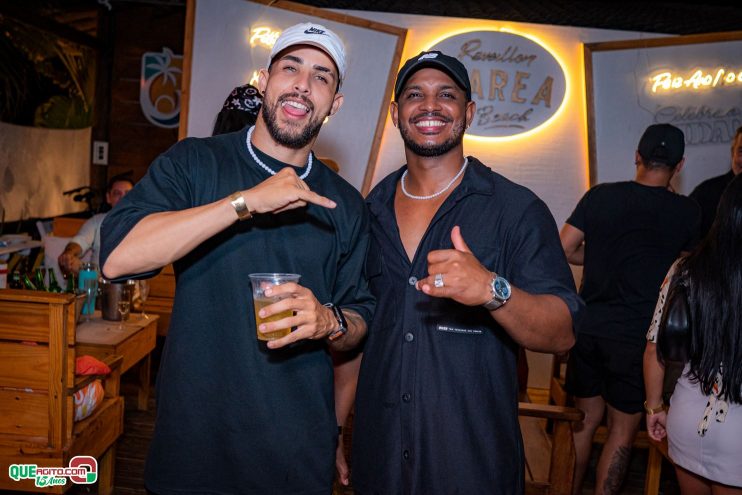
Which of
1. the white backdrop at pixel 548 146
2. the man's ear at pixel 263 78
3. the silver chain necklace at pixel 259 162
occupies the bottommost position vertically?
the silver chain necklace at pixel 259 162

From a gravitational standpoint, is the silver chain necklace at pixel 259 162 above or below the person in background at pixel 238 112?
below

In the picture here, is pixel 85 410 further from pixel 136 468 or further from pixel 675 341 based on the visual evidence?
pixel 675 341

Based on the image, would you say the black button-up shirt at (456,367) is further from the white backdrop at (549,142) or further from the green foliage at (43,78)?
the green foliage at (43,78)

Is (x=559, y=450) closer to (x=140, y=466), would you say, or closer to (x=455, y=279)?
(x=455, y=279)

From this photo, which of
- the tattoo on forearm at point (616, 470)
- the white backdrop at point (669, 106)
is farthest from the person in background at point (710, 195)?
the tattoo on forearm at point (616, 470)

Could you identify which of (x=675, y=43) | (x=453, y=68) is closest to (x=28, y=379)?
A: (x=453, y=68)

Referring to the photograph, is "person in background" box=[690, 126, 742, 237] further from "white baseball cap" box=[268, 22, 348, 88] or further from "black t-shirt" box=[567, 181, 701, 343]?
"white baseball cap" box=[268, 22, 348, 88]

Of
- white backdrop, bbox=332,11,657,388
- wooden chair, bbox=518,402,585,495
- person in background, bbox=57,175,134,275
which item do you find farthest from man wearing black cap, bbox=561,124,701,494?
person in background, bbox=57,175,134,275

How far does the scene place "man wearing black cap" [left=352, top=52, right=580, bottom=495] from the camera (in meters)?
1.99

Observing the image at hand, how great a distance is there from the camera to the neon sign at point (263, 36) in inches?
204

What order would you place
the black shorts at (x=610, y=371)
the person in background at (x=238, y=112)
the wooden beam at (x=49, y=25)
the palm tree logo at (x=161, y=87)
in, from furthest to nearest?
1. the palm tree logo at (x=161, y=87)
2. the wooden beam at (x=49, y=25)
3. the black shorts at (x=610, y=371)
4. the person in background at (x=238, y=112)

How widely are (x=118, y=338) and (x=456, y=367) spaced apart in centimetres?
226

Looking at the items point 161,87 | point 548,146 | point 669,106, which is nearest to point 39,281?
point 548,146

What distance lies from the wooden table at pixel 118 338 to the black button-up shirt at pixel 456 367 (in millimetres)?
1959
